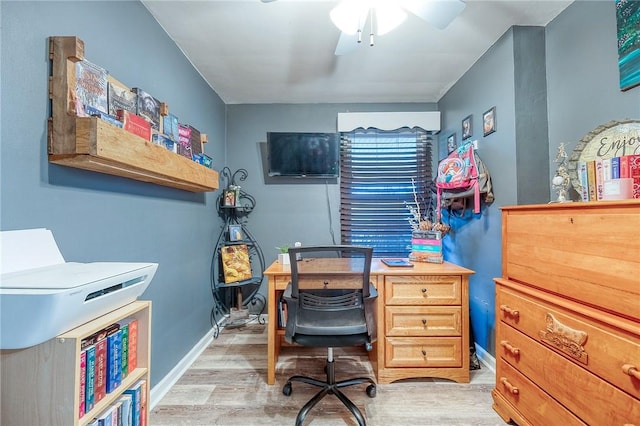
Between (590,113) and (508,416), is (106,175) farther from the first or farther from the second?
(590,113)

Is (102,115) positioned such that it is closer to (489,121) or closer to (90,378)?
(90,378)

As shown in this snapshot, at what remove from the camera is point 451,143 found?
104 inches

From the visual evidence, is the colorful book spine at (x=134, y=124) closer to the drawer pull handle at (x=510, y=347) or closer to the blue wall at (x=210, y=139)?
the blue wall at (x=210, y=139)

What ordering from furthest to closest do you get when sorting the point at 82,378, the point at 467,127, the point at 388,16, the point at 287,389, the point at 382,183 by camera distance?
the point at 382,183
the point at 467,127
the point at 287,389
the point at 388,16
the point at 82,378

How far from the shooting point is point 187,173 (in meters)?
1.73

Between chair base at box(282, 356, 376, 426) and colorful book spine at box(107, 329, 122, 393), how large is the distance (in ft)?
3.17

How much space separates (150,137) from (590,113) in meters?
2.50

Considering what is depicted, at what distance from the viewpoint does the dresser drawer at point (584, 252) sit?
0.90m

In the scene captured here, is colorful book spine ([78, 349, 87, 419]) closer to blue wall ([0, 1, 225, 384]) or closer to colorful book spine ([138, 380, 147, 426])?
colorful book spine ([138, 380, 147, 426])

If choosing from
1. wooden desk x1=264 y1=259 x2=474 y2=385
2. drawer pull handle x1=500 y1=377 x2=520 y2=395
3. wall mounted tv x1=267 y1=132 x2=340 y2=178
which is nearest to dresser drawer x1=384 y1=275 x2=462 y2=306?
wooden desk x1=264 y1=259 x2=474 y2=385

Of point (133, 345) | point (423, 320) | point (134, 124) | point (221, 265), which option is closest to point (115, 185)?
point (134, 124)

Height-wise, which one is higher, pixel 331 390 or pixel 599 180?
pixel 599 180

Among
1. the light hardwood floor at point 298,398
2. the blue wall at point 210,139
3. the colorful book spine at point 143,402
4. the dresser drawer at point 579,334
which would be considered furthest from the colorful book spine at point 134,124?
the dresser drawer at point 579,334

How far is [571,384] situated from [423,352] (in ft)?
2.88
